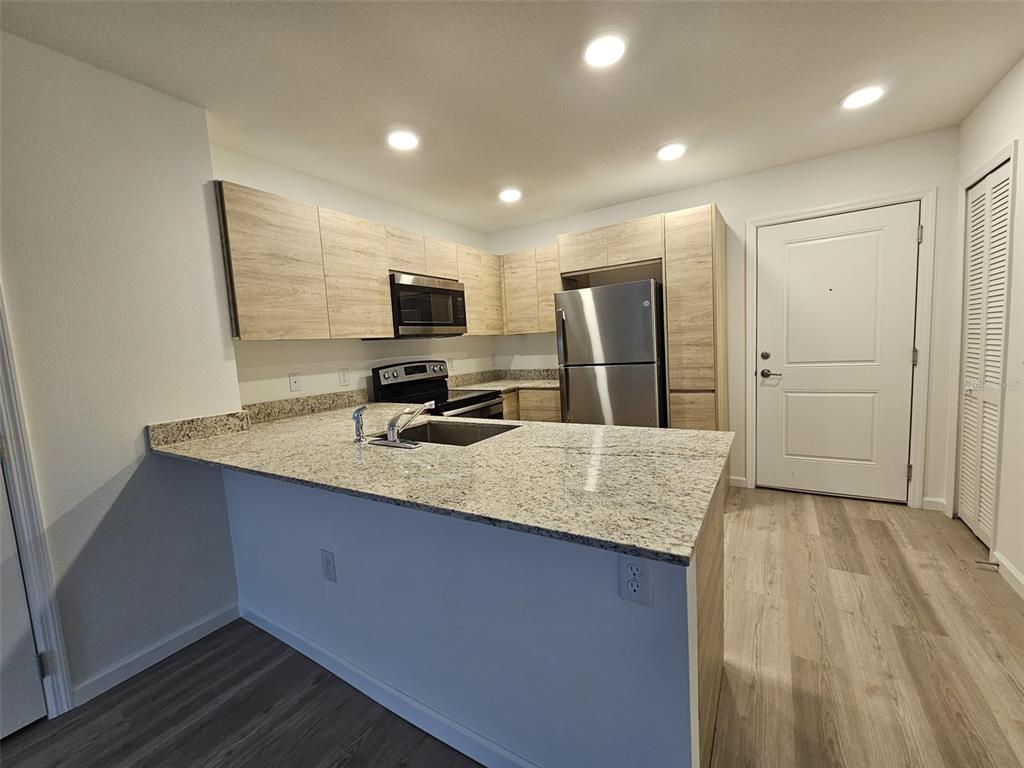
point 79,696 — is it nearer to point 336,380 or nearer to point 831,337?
point 336,380

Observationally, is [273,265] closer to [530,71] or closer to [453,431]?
[453,431]

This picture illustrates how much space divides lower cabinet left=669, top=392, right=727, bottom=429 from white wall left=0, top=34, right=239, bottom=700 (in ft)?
9.11

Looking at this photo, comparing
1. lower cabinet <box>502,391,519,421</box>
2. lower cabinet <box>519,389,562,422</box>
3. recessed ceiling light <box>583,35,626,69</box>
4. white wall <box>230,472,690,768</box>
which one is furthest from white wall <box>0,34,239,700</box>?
lower cabinet <box>519,389,562,422</box>

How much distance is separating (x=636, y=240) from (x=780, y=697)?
9.01 feet

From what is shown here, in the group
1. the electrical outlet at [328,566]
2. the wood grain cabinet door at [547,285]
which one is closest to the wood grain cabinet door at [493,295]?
the wood grain cabinet door at [547,285]

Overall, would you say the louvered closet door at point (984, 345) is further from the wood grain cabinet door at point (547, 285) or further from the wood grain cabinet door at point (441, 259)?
the wood grain cabinet door at point (441, 259)

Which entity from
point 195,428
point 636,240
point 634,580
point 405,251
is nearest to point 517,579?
point 634,580

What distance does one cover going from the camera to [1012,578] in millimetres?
1999

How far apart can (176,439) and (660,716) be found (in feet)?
6.78

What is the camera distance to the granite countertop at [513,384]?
3803 millimetres

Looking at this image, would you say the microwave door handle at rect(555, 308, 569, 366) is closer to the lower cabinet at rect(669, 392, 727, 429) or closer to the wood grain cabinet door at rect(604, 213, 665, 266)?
the wood grain cabinet door at rect(604, 213, 665, 266)

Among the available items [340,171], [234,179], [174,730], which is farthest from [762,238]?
[174,730]

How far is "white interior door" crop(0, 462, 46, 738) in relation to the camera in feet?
4.84

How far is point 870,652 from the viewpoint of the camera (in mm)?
1666
